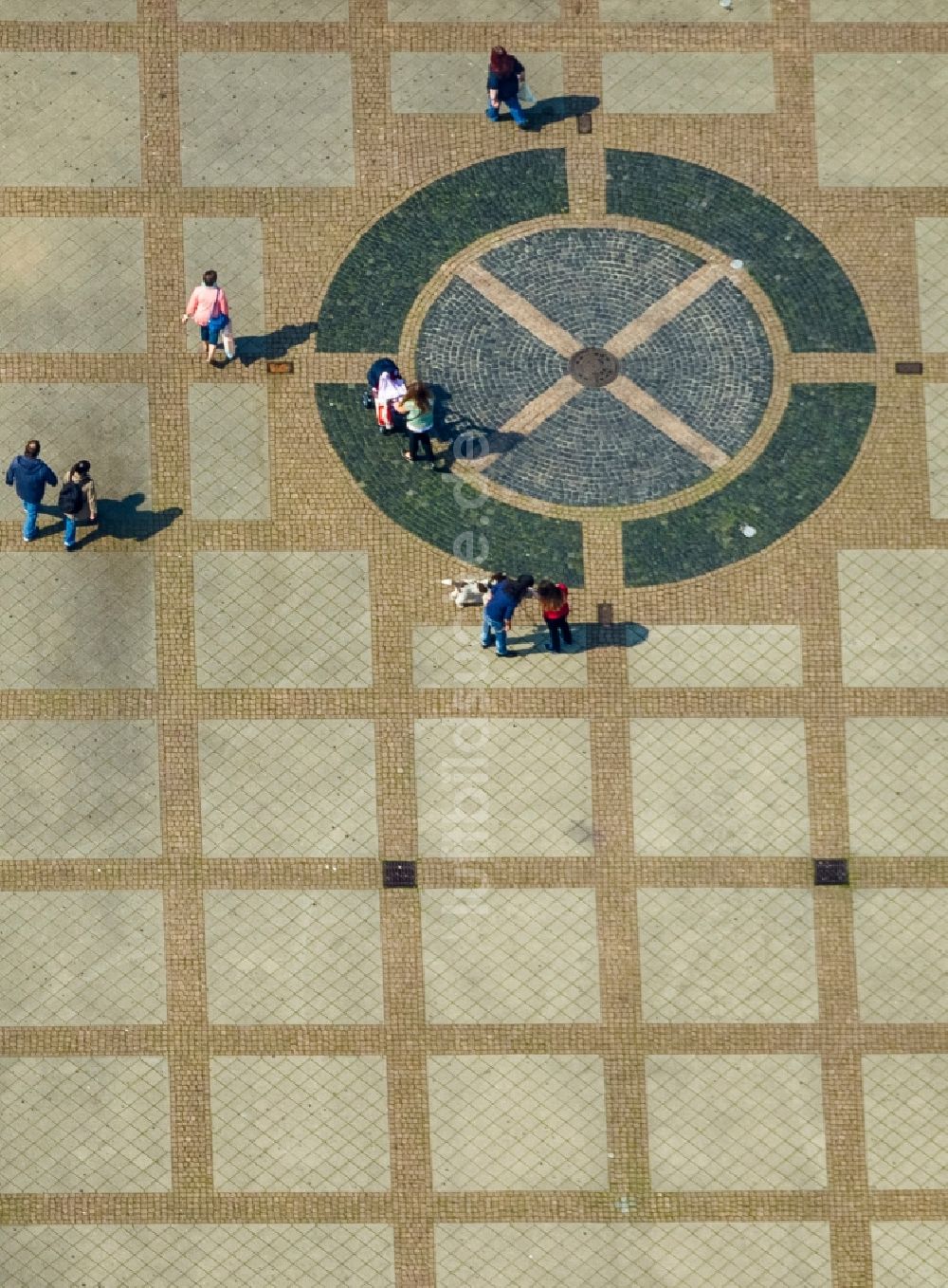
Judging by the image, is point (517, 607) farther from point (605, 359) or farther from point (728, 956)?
point (728, 956)

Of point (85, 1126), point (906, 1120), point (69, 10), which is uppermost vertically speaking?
point (69, 10)

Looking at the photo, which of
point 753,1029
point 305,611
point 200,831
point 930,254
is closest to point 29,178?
point 305,611

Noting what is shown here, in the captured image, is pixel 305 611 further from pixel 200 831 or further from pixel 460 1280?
pixel 460 1280

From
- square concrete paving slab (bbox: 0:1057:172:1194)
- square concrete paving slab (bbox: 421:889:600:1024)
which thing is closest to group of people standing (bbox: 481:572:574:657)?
square concrete paving slab (bbox: 421:889:600:1024)

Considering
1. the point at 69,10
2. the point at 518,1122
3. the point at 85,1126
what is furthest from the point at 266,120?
the point at 518,1122

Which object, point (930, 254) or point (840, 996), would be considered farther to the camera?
point (930, 254)

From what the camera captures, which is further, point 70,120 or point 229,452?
point 70,120

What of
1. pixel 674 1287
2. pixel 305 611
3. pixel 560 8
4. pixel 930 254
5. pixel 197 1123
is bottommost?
pixel 674 1287
